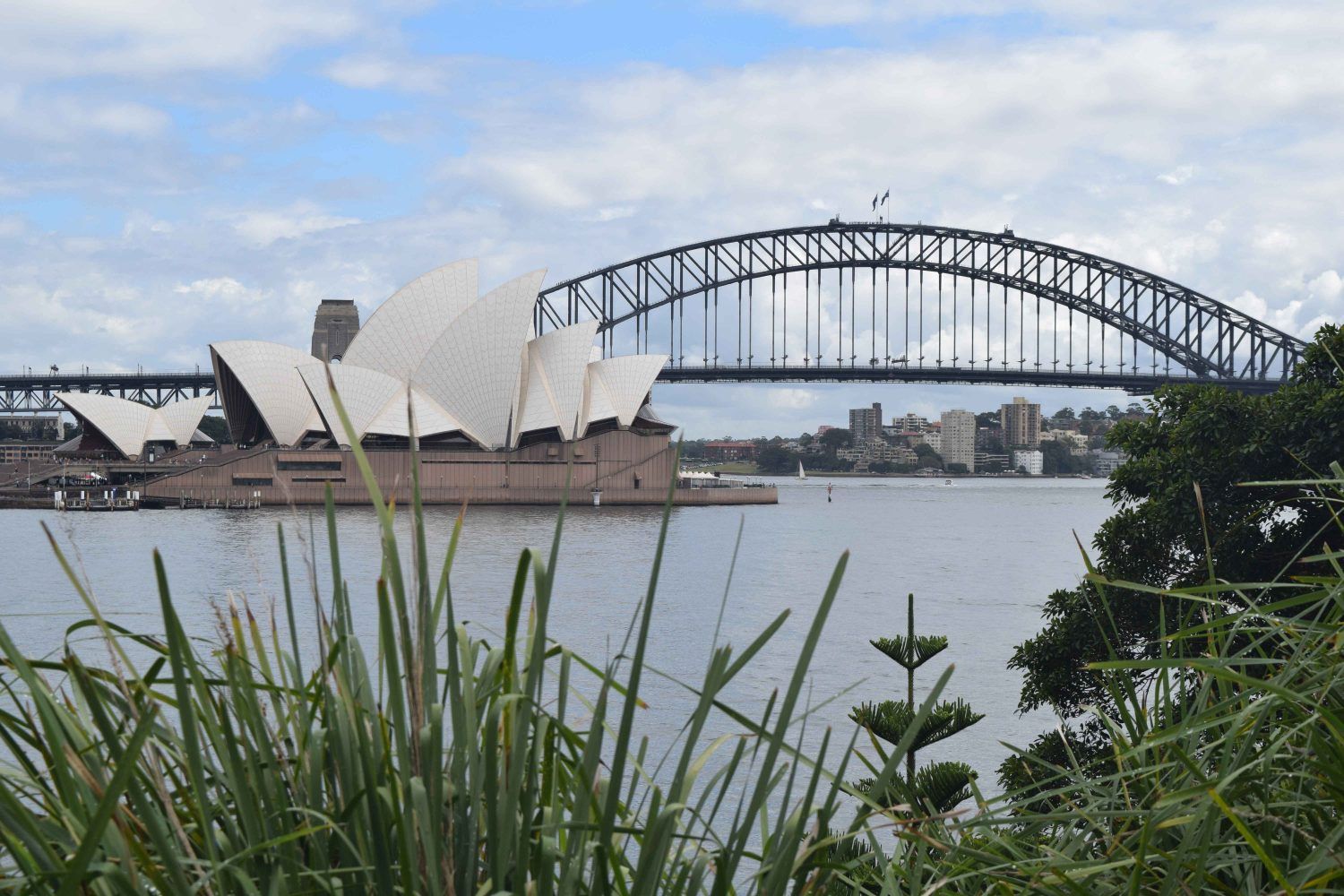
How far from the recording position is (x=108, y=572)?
1342 inches

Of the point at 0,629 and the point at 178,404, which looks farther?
the point at 178,404

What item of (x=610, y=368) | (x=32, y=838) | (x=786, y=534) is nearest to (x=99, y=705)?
(x=32, y=838)

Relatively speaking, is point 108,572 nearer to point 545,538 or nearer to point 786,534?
point 545,538

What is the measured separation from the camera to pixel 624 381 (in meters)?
79.7

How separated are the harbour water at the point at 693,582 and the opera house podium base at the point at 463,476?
9.98 ft

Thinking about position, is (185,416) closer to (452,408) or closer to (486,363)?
(452,408)

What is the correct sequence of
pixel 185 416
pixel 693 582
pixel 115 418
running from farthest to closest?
pixel 185 416 → pixel 115 418 → pixel 693 582

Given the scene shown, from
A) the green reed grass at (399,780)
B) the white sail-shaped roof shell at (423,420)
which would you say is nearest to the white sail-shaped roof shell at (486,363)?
the white sail-shaped roof shell at (423,420)

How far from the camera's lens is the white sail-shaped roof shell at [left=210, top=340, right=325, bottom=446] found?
3078 inches

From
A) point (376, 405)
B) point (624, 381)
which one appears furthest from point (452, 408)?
point (624, 381)

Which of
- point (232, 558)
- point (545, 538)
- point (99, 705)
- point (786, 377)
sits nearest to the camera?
point (99, 705)

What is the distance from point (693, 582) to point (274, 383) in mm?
50173

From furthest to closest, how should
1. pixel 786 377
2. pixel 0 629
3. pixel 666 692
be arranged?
pixel 786 377 < pixel 666 692 < pixel 0 629

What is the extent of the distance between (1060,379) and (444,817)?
9152 centimetres
